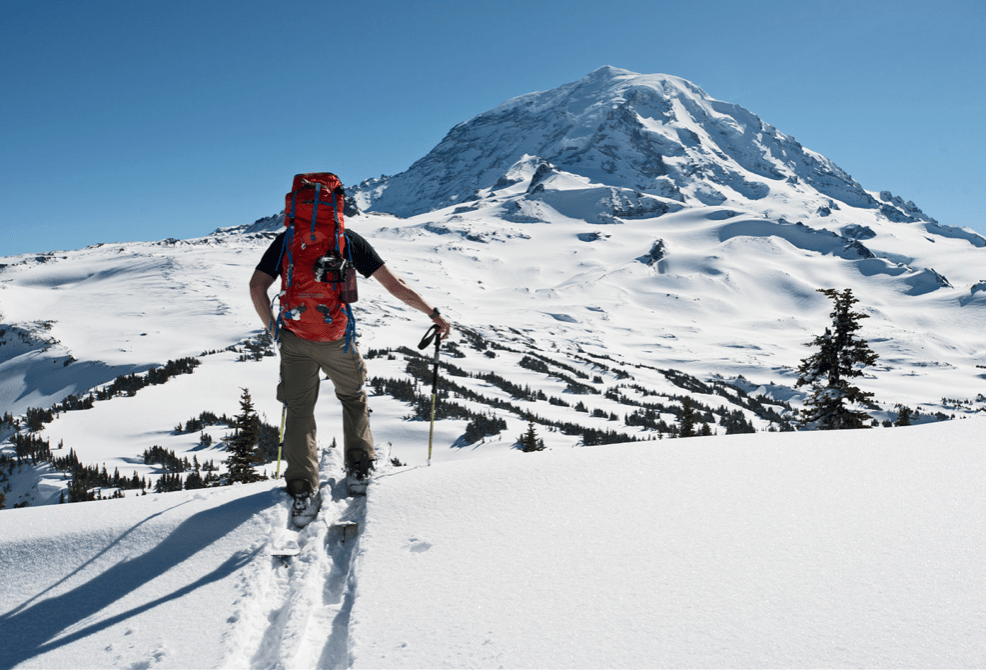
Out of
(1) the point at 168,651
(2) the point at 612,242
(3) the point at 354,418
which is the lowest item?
(1) the point at 168,651

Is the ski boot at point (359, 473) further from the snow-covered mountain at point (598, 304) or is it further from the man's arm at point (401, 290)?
the snow-covered mountain at point (598, 304)

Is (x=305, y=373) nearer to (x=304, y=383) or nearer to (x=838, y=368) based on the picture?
(x=304, y=383)

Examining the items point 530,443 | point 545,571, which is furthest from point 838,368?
point 545,571

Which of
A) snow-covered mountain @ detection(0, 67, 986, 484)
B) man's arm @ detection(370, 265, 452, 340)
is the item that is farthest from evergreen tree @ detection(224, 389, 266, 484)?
man's arm @ detection(370, 265, 452, 340)

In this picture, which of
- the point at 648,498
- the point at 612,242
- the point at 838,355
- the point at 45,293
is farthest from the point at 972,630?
the point at 612,242

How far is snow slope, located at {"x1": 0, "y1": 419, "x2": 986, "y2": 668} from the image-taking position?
7.10ft

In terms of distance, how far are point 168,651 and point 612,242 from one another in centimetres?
14170

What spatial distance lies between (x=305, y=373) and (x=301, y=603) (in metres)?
1.75

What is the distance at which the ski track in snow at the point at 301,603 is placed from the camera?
241 centimetres

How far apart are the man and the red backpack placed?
11 centimetres

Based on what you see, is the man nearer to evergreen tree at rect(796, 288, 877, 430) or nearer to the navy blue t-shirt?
the navy blue t-shirt

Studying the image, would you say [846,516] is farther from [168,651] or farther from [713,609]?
[168,651]

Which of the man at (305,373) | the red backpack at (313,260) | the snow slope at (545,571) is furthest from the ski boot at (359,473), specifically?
the red backpack at (313,260)

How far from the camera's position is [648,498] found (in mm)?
3535
